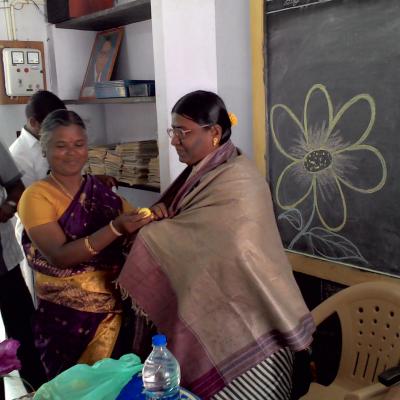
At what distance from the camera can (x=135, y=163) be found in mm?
2631

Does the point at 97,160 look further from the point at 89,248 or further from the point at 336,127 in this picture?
the point at 336,127

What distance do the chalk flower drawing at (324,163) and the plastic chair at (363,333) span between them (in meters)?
0.22

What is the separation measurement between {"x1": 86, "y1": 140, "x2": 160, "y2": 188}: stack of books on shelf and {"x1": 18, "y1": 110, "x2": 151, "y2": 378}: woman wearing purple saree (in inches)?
30.6

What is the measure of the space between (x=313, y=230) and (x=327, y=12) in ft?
2.66

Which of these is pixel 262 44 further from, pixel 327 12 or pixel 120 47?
pixel 120 47

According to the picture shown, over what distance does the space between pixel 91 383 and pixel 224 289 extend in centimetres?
49

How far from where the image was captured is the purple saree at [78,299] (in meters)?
1.67

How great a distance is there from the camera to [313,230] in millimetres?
1938

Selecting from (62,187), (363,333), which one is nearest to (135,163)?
(62,187)

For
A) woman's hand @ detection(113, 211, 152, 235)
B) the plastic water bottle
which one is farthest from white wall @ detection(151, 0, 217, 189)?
the plastic water bottle

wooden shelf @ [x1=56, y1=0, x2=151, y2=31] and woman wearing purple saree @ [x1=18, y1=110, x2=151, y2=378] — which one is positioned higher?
wooden shelf @ [x1=56, y1=0, x2=151, y2=31]

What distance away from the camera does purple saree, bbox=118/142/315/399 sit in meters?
1.49

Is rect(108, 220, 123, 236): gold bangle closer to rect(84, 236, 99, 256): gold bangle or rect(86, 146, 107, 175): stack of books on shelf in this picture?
rect(84, 236, 99, 256): gold bangle

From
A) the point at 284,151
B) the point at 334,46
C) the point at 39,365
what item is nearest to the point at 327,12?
the point at 334,46
